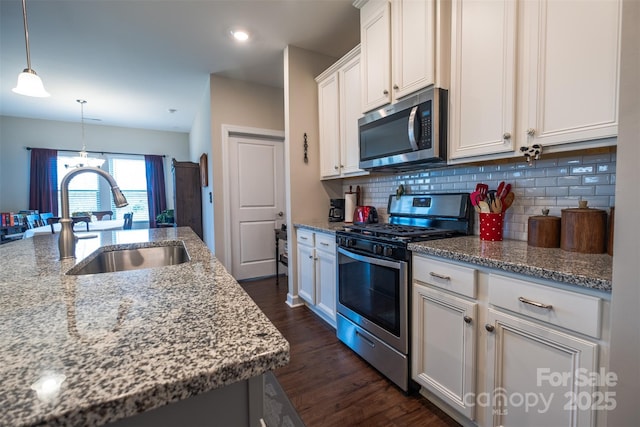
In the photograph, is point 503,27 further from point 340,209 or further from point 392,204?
point 340,209

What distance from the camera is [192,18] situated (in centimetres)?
243

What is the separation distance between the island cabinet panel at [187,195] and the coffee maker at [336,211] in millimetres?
2610

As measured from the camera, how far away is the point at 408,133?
1.82 meters

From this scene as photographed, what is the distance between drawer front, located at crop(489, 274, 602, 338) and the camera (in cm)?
93

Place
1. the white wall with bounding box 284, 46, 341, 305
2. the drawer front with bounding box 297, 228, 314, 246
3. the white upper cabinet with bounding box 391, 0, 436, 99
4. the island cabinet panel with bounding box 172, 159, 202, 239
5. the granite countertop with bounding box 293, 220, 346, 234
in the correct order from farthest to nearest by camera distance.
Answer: the island cabinet panel with bounding box 172, 159, 202, 239 < the white wall with bounding box 284, 46, 341, 305 < the drawer front with bounding box 297, 228, 314, 246 < the granite countertop with bounding box 293, 220, 346, 234 < the white upper cabinet with bounding box 391, 0, 436, 99

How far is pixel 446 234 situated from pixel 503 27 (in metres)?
1.11

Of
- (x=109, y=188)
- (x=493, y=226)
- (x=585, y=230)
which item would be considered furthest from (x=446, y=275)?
(x=109, y=188)

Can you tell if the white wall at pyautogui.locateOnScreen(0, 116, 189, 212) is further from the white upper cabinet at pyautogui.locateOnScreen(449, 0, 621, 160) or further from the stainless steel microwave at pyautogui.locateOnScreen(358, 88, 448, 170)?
the white upper cabinet at pyautogui.locateOnScreen(449, 0, 621, 160)

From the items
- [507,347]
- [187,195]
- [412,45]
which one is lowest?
[507,347]

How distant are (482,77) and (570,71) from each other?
1.26 ft

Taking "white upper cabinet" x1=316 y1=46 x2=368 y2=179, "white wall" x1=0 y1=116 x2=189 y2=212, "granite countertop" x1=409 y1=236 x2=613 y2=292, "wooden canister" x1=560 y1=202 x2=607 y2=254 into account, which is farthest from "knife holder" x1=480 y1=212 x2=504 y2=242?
"white wall" x1=0 y1=116 x2=189 y2=212

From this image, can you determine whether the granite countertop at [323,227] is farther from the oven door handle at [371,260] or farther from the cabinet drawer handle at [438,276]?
the cabinet drawer handle at [438,276]

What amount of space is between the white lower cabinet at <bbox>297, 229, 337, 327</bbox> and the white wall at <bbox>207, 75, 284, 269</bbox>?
1377mm

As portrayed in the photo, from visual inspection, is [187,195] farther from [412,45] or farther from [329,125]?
[412,45]
